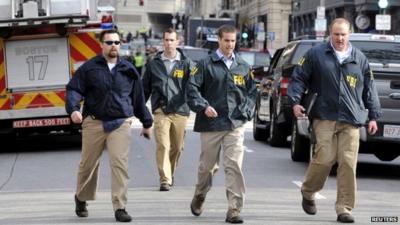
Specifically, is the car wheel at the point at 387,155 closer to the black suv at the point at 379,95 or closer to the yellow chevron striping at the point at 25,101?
the black suv at the point at 379,95

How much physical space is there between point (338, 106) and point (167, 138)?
120 inches

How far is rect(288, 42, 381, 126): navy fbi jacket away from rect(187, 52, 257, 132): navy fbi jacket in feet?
1.43

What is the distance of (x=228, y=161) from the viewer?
877 centimetres

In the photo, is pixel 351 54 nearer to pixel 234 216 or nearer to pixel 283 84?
pixel 234 216

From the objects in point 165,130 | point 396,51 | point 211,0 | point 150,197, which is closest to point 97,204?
point 150,197

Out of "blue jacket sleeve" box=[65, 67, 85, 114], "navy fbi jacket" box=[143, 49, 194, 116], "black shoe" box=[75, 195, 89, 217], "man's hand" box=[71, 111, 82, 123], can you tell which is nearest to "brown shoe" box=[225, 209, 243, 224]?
"black shoe" box=[75, 195, 89, 217]

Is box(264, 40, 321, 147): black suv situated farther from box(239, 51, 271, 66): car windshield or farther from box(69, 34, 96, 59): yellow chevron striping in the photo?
box(239, 51, 271, 66): car windshield

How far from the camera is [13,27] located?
15945 mm

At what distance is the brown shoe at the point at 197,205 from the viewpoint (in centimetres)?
913

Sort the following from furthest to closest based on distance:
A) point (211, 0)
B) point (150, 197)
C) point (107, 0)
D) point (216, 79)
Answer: point (211, 0) → point (107, 0) → point (150, 197) → point (216, 79)

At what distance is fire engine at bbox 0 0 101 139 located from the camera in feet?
53.2

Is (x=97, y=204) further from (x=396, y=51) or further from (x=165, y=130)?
(x=396, y=51)

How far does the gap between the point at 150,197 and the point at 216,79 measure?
228cm

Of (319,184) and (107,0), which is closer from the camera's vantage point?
(319,184)
